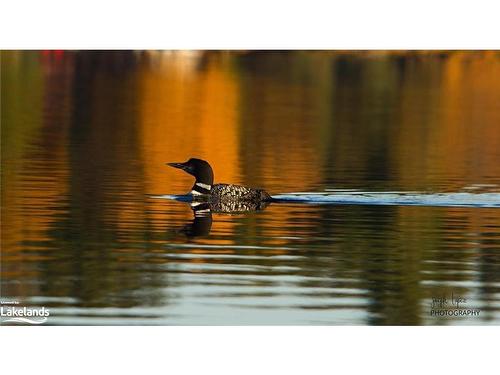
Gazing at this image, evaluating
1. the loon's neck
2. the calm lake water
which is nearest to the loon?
the loon's neck

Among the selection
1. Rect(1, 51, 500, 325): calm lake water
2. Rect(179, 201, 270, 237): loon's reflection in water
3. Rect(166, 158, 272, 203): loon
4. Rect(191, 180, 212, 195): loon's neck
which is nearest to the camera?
Rect(1, 51, 500, 325): calm lake water

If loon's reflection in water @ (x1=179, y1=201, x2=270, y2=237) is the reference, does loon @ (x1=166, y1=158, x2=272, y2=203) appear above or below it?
above

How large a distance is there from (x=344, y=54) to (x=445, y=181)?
19887mm

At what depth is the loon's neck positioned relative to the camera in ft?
61.4

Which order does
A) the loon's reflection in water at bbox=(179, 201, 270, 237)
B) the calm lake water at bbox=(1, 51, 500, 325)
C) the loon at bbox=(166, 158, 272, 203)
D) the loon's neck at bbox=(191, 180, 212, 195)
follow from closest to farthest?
1. the calm lake water at bbox=(1, 51, 500, 325)
2. the loon's reflection in water at bbox=(179, 201, 270, 237)
3. the loon at bbox=(166, 158, 272, 203)
4. the loon's neck at bbox=(191, 180, 212, 195)

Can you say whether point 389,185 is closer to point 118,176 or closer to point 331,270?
point 118,176

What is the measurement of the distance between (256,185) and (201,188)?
151 cm

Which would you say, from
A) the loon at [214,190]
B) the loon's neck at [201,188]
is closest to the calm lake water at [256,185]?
the loon at [214,190]

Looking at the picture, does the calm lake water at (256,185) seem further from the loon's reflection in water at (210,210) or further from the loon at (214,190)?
the loon at (214,190)

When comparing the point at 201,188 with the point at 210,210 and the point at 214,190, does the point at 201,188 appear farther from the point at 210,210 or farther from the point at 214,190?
the point at 210,210

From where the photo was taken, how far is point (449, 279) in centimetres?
1327

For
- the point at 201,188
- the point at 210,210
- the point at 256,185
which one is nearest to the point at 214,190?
the point at 201,188

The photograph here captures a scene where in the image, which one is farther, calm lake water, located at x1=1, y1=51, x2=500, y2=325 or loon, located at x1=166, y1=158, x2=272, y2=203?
loon, located at x1=166, y1=158, x2=272, y2=203

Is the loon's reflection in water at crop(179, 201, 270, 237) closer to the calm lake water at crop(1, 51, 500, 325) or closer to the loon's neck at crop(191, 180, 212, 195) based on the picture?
the calm lake water at crop(1, 51, 500, 325)
